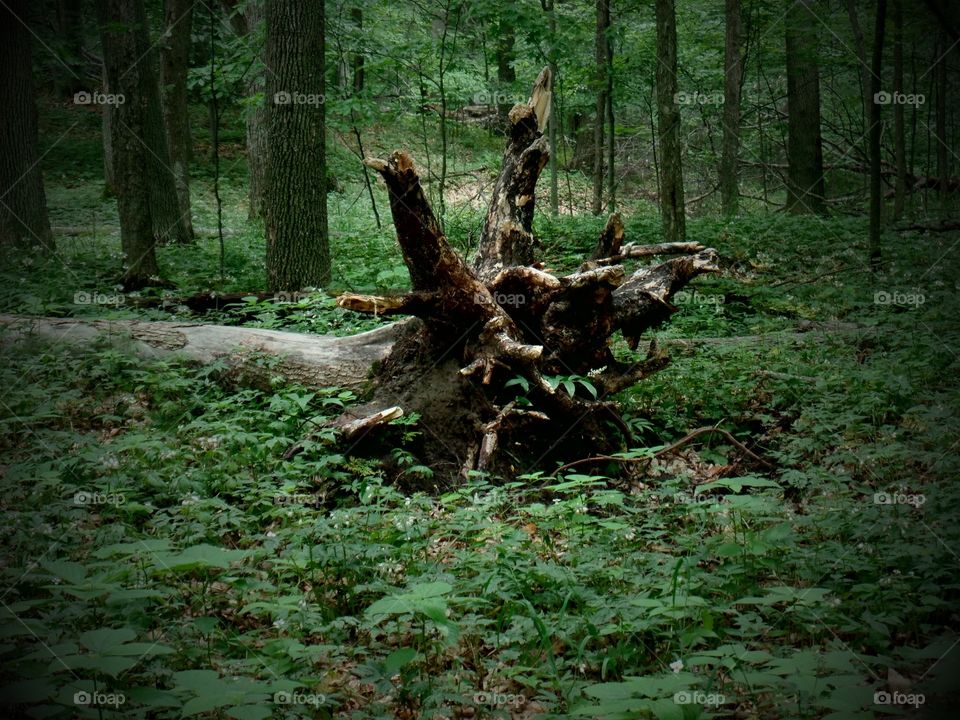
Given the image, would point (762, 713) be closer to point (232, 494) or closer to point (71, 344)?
point (232, 494)

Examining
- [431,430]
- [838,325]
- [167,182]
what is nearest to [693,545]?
[431,430]

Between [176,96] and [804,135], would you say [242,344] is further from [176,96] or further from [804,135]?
[804,135]

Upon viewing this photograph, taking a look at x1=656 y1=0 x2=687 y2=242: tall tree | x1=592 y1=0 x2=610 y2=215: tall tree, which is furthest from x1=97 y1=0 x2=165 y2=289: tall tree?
x1=592 y1=0 x2=610 y2=215: tall tree

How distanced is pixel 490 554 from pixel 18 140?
11.1 m

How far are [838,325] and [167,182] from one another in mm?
11192

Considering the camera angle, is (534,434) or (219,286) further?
(219,286)

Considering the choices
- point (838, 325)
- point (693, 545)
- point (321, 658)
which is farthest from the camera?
point (838, 325)

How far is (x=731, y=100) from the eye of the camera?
48.1ft

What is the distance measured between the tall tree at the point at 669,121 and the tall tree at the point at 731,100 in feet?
16.1

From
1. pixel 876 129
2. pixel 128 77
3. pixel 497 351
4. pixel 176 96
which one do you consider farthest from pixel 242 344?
pixel 176 96

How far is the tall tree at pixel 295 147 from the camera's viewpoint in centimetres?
834

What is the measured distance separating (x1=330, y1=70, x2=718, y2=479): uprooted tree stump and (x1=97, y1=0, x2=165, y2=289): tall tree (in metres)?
5.09

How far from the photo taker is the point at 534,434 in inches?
223

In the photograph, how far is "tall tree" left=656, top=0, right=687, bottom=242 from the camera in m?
9.96
